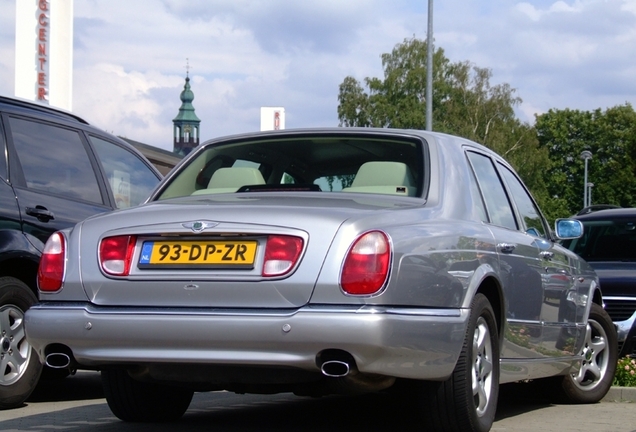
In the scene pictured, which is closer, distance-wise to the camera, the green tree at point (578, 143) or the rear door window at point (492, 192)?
the rear door window at point (492, 192)

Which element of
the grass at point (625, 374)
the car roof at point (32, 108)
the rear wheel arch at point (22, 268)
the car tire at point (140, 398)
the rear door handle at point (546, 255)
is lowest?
the grass at point (625, 374)

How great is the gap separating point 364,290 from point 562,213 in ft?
260

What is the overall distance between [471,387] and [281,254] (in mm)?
1244

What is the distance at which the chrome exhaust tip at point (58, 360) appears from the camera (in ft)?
17.9

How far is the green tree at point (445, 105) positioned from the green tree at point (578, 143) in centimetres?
1240

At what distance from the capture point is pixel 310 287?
499cm

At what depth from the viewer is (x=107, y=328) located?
5.27 meters

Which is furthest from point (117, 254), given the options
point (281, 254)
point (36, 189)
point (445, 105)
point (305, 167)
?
point (445, 105)

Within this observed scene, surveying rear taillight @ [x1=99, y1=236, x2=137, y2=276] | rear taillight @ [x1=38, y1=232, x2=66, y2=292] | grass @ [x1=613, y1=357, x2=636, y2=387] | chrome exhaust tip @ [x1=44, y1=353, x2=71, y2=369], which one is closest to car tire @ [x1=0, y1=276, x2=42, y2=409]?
rear taillight @ [x1=38, y1=232, x2=66, y2=292]

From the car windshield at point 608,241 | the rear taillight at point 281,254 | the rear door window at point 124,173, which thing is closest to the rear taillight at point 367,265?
the rear taillight at point 281,254

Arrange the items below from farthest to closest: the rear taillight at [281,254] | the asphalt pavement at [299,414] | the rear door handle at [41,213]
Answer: the rear door handle at [41,213], the asphalt pavement at [299,414], the rear taillight at [281,254]

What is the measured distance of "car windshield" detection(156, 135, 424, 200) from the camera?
612cm

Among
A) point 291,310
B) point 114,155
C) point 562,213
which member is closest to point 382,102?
point 562,213

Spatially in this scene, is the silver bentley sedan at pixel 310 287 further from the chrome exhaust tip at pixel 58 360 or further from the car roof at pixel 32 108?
the car roof at pixel 32 108
